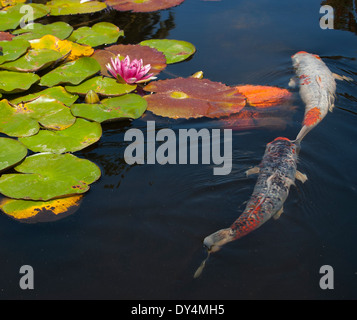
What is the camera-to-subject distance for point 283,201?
2.57 m

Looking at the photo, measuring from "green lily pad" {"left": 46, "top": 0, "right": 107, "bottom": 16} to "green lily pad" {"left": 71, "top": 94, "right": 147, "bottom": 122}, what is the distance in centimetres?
224

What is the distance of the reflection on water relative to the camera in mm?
5027

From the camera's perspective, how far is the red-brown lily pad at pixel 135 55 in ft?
13.0

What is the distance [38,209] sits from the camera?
2537mm

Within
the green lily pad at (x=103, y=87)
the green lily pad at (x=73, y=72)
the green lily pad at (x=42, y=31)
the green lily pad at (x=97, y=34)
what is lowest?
the green lily pad at (x=103, y=87)

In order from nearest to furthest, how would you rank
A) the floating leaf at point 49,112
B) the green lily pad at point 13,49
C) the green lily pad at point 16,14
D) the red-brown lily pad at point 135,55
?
the floating leaf at point 49,112 → the green lily pad at point 13,49 → the red-brown lily pad at point 135,55 → the green lily pad at point 16,14

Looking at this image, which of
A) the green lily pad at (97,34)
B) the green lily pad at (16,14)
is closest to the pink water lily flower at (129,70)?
the green lily pad at (97,34)

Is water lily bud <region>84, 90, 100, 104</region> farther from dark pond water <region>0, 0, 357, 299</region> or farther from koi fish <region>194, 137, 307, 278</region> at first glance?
koi fish <region>194, 137, 307, 278</region>

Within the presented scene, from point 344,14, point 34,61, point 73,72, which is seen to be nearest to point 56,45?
point 34,61

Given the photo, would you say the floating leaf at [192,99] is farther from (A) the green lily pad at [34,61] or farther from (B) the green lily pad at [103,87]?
(A) the green lily pad at [34,61]

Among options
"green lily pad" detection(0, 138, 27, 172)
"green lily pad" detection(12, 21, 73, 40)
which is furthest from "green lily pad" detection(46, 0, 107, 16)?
"green lily pad" detection(0, 138, 27, 172)

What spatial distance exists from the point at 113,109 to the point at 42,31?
177 centimetres

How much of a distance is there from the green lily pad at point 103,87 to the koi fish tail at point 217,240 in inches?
70.3
